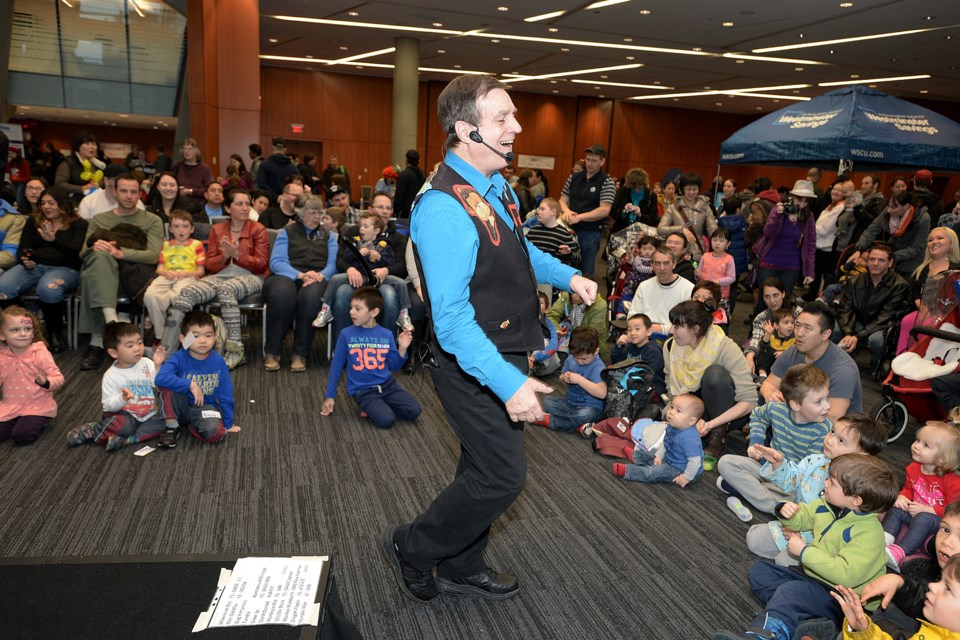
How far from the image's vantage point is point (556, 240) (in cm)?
596

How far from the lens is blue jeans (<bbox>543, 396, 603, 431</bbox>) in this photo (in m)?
4.23

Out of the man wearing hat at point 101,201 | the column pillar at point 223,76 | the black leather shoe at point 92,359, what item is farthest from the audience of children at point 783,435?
the column pillar at point 223,76

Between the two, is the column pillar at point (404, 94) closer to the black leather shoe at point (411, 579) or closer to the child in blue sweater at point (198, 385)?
the child in blue sweater at point (198, 385)

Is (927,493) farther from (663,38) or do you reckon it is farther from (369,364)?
(663,38)

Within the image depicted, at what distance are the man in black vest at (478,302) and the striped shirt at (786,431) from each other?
1766mm

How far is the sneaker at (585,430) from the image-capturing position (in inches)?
162

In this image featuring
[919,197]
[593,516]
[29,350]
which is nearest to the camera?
→ [593,516]

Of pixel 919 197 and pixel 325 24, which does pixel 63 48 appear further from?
pixel 919 197

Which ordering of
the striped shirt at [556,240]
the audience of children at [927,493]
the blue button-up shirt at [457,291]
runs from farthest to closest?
1. the striped shirt at [556,240]
2. the audience of children at [927,493]
3. the blue button-up shirt at [457,291]

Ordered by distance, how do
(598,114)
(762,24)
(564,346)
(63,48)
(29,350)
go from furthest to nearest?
1. (598,114)
2. (63,48)
3. (762,24)
4. (564,346)
5. (29,350)

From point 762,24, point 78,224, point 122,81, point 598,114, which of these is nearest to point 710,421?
point 78,224

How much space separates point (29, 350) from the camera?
3723 millimetres

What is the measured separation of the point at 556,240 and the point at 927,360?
9.62 ft

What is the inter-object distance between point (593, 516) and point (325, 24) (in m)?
11.3
